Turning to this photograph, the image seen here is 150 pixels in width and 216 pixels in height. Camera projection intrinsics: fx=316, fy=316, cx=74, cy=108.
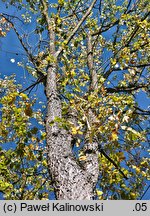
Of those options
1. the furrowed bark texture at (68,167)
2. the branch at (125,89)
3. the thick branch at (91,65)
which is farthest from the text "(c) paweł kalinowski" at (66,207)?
the branch at (125,89)

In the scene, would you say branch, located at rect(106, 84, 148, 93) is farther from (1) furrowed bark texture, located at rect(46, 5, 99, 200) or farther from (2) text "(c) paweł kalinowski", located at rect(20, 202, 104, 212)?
(2) text "(c) paweł kalinowski", located at rect(20, 202, 104, 212)

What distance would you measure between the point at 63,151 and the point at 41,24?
716 centimetres

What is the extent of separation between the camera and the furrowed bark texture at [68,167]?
218 inches

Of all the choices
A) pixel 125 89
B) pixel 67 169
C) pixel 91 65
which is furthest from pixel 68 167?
pixel 125 89

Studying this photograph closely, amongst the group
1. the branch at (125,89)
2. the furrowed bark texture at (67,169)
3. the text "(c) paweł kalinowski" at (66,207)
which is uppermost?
the branch at (125,89)

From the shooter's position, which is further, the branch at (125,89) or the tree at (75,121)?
the branch at (125,89)

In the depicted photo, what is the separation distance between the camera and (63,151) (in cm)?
636

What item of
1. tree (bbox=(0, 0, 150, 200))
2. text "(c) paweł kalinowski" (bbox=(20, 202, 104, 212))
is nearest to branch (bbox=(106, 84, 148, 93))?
tree (bbox=(0, 0, 150, 200))

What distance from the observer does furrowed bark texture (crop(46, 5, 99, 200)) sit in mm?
5539

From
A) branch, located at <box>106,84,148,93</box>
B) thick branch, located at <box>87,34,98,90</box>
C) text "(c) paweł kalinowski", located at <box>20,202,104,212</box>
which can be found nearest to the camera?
text "(c) paweł kalinowski", located at <box>20,202,104,212</box>

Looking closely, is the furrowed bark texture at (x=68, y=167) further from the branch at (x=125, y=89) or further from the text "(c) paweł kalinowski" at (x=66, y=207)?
the branch at (x=125, y=89)

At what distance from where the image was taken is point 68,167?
5926 millimetres

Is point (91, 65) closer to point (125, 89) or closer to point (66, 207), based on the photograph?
point (125, 89)

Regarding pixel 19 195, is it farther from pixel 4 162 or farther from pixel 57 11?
pixel 57 11
